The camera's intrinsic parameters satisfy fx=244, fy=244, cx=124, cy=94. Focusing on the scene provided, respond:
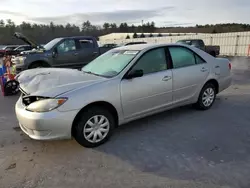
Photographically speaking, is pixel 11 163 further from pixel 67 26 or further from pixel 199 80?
pixel 67 26

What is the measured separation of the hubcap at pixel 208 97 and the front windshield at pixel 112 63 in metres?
2.03

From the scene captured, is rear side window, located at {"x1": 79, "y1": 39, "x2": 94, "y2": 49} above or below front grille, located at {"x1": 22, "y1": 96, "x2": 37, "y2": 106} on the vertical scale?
above

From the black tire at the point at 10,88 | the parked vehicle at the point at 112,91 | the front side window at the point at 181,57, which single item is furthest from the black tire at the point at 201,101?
the black tire at the point at 10,88

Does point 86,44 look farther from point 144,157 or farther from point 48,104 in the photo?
point 144,157

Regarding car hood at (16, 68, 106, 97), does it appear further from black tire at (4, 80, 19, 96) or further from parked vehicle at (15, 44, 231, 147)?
black tire at (4, 80, 19, 96)

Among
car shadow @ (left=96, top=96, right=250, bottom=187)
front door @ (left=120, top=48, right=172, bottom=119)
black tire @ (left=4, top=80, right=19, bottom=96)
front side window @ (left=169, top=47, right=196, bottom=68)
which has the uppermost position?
front side window @ (left=169, top=47, right=196, bottom=68)

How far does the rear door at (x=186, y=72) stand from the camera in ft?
15.9

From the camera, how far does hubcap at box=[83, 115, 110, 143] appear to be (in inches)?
149

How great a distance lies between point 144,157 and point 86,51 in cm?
851

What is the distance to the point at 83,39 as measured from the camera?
37.2 ft

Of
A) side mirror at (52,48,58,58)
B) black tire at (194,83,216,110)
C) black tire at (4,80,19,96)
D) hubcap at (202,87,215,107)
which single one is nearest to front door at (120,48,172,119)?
black tire at (194,83,216,110)

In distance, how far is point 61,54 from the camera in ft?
34.9

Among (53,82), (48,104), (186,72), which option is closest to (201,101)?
(186,72)

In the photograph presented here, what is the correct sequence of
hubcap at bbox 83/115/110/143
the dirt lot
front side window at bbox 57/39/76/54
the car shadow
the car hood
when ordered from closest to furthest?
the dirt lot → the car shadow → the car hood → hubcap at bbox 83/115/110/143 → front side window at bbox 57/39/76/54
